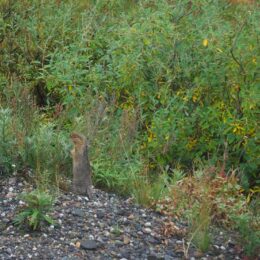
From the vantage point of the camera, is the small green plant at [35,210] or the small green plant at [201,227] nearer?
the small green plant at [35,210]

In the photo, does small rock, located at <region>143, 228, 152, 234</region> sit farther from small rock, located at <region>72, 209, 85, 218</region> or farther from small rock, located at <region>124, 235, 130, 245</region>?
small rock, located at <region>72, 209, 85, 218</region>

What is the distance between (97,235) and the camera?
4664mm

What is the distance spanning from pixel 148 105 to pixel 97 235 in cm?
264

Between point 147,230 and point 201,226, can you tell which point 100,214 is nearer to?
point 147,230

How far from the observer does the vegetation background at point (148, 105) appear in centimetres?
527

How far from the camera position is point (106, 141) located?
6195 millimetres

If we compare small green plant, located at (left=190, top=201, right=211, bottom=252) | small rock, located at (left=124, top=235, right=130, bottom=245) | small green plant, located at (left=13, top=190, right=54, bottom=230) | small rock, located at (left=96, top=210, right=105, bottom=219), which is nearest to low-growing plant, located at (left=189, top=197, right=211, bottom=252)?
small green plant, located at (left=190, top=201, right=211, bottom=252)

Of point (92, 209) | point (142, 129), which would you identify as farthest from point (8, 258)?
point (142, 129)

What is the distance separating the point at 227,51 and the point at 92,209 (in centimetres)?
241

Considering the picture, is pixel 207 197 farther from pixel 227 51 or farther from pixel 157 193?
pixel 227 51

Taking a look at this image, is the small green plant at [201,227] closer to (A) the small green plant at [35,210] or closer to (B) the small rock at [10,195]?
(A) the small green plant at [35,210]

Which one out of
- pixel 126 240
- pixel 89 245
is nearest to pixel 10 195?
pixel 89 245

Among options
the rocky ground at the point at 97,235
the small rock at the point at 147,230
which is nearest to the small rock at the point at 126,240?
the rocky ground at the point at 97,235

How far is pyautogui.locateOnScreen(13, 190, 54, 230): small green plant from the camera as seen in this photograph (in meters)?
4.50
